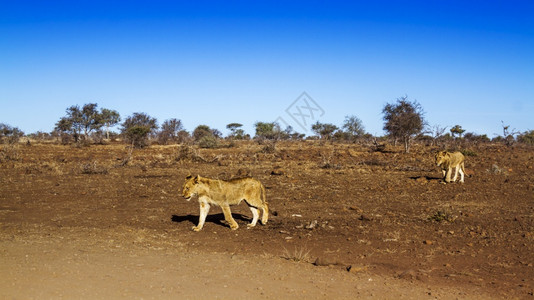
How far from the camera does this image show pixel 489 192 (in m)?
15.5

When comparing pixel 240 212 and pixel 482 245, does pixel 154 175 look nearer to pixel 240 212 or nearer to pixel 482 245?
pixel 240 212

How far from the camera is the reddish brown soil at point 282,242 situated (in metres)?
6.44

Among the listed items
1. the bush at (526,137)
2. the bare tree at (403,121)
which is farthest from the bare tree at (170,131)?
the bush at (526,137)

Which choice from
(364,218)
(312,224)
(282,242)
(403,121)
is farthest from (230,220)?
(403,121)

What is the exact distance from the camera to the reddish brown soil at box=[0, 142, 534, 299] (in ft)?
21.1

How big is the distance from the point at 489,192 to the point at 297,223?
27.9 ft

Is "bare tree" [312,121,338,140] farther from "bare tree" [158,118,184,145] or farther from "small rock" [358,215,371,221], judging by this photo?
"small rock" [358,215,371,221]

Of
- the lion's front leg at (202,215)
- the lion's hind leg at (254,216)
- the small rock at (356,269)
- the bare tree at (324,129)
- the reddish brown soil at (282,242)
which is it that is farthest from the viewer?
the bare tree at (324,129)

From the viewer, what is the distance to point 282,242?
9.28 metres

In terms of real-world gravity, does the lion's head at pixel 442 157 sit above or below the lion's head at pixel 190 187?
above

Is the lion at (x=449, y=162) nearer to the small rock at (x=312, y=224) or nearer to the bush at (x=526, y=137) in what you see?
the small rock at (x=312, y=224)

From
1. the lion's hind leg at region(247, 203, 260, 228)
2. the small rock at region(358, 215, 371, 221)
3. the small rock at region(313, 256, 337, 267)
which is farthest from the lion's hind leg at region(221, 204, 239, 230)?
the small rock at region(358, 215, 371, 221)

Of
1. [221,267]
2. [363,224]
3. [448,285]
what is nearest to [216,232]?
[221,267]

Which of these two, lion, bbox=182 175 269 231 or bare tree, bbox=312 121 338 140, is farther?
bare tree, bbox=312 121 338 140
